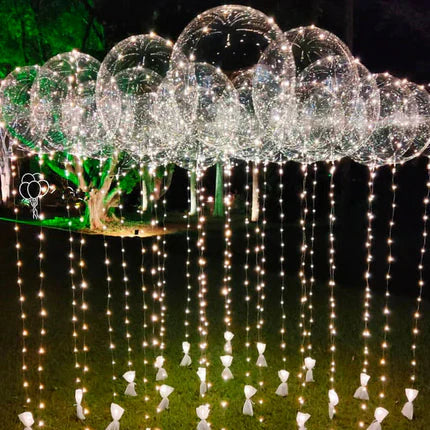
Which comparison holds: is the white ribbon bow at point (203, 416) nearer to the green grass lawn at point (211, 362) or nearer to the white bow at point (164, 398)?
the green grass lawn at point (211, 362)

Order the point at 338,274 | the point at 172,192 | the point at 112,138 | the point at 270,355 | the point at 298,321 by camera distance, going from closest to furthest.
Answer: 1. the point at 112,138
2. the point at 270,355
3. the point at 298,321
4. the point at 338,274
5. the point at 172,192

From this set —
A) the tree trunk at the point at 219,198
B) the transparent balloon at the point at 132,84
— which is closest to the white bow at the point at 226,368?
the transparent balloon at the point at 132,84

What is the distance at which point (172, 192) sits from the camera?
961 inches

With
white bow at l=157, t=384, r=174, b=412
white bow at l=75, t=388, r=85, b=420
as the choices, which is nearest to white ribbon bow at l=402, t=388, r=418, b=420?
white bow at l=157, t=384, r=174, b=412

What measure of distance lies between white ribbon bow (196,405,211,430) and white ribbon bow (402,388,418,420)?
162 centimetres

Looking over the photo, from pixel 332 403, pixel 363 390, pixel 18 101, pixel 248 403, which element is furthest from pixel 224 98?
pixel 363 390

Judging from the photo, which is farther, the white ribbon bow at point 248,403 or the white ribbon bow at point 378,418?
the white ribbon bow at point 248,403

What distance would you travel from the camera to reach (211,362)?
17.2 ft

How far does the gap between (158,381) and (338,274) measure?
6.07 meters

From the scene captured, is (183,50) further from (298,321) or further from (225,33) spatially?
(298,321)

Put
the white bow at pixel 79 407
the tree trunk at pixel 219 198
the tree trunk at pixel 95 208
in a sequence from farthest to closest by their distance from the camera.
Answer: the tree trunk at pixel 219 198 < the tree trunk at pixel 95 208 < the white bow at pixel 79 407

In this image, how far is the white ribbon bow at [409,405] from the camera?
13.4 feet

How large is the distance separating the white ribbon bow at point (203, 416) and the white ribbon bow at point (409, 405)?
162cm

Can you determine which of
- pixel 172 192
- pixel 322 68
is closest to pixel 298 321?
pixel 322 68
